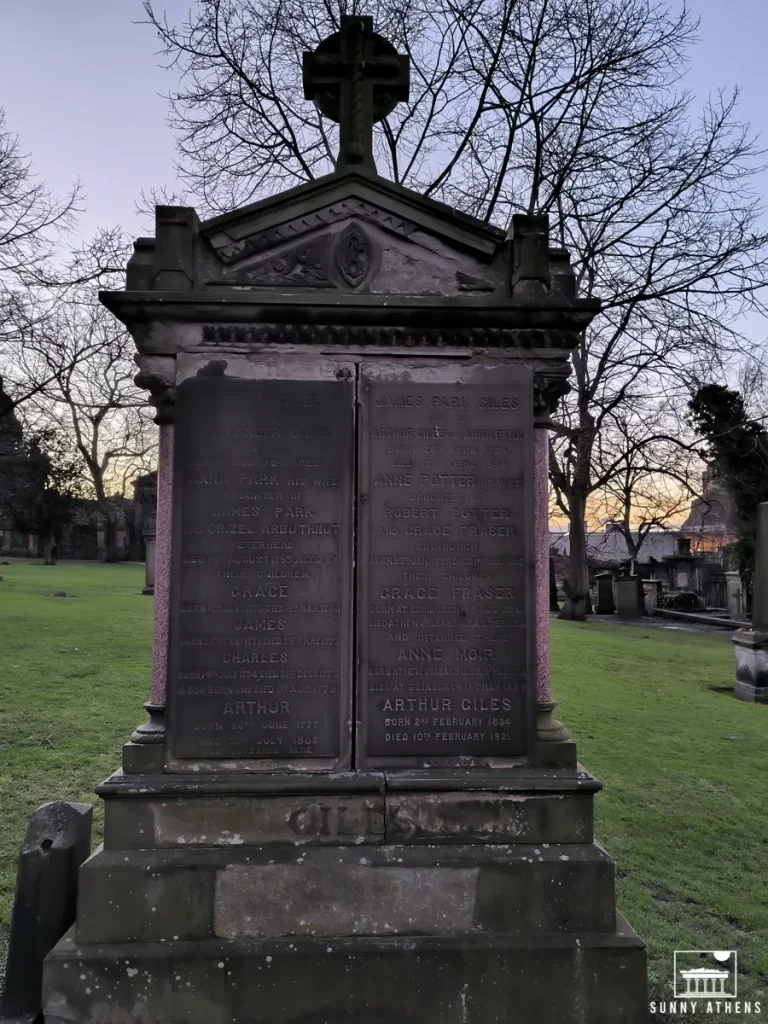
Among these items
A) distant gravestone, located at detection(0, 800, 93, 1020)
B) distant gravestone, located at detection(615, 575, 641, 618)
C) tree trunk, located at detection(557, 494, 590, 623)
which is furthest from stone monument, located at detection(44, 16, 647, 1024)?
distant gravestone, located at detection(615, 575, 641, 618)

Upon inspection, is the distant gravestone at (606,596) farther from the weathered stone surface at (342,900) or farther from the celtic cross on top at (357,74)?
the weathered stone surface at (342,900)

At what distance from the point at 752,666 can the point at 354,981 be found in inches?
439

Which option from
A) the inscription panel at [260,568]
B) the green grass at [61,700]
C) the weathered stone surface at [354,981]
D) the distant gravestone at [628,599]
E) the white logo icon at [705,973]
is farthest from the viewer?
the distant gravestone at [628,599]

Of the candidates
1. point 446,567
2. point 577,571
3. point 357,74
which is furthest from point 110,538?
point 446,567

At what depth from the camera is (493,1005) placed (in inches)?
124

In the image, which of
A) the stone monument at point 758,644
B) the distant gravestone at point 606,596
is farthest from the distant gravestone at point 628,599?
the stone monument at point 758,644

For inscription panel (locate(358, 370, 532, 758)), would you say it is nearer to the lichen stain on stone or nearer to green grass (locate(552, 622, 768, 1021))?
the lichen stain on stone

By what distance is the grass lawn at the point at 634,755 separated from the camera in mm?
4480

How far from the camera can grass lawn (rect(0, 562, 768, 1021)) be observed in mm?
4480

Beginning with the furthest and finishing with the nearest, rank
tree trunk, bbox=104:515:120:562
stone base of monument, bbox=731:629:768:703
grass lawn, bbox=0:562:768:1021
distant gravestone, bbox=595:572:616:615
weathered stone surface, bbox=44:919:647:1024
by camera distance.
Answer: tree trunk, bbox=104:515:120:562, distant gravestone, bbox=595:572:616:615, stone base of monument, bbox=731:629:768:703, grass lawn, bbox=0:562:768:1021, weathered stone surface, bbox=44:919:647:1024

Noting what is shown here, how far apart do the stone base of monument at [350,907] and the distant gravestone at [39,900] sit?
0.63ft

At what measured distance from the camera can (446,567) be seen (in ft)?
12.0

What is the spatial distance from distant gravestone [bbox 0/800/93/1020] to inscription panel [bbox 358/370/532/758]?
1.53m

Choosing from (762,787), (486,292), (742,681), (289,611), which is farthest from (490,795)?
(742,681)
